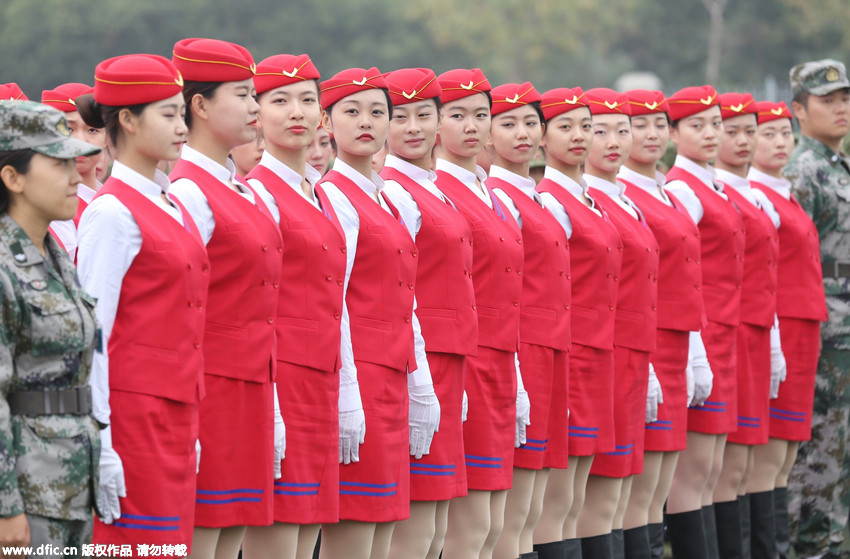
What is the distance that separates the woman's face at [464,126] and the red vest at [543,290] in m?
0.40

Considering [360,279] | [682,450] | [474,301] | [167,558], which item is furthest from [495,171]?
[167,558]

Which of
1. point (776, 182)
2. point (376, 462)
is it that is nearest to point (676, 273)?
point (776, 182)

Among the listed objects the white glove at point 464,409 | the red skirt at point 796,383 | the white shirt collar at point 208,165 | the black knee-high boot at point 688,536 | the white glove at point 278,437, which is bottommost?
the black knee-high boot at point 688,536

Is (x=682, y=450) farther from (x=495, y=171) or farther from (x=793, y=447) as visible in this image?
(x=495, y=171)

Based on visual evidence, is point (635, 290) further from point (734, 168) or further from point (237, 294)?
point (237, 294)

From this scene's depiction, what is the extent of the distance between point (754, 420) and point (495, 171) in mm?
2042

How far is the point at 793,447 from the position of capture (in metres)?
7.23

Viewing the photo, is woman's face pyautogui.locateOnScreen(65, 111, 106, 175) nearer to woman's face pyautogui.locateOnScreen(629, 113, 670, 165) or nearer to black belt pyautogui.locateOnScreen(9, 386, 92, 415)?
black belt pyautogui.locateOnScreen(9, 386, 92, 415)

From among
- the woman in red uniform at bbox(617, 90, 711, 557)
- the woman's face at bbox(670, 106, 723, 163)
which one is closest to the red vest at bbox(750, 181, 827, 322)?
the woman's face at bbox(670, 106, 723, 163)

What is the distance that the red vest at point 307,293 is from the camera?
437cm

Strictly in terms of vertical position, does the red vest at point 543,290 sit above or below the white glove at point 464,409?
above

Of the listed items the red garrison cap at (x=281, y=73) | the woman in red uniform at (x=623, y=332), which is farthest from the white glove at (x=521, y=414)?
the red garrison cap at (x=281, y=73)

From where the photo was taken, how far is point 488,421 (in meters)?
5.24

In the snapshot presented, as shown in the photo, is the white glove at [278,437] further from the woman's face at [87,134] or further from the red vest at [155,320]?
the woman's face at [87,134]
